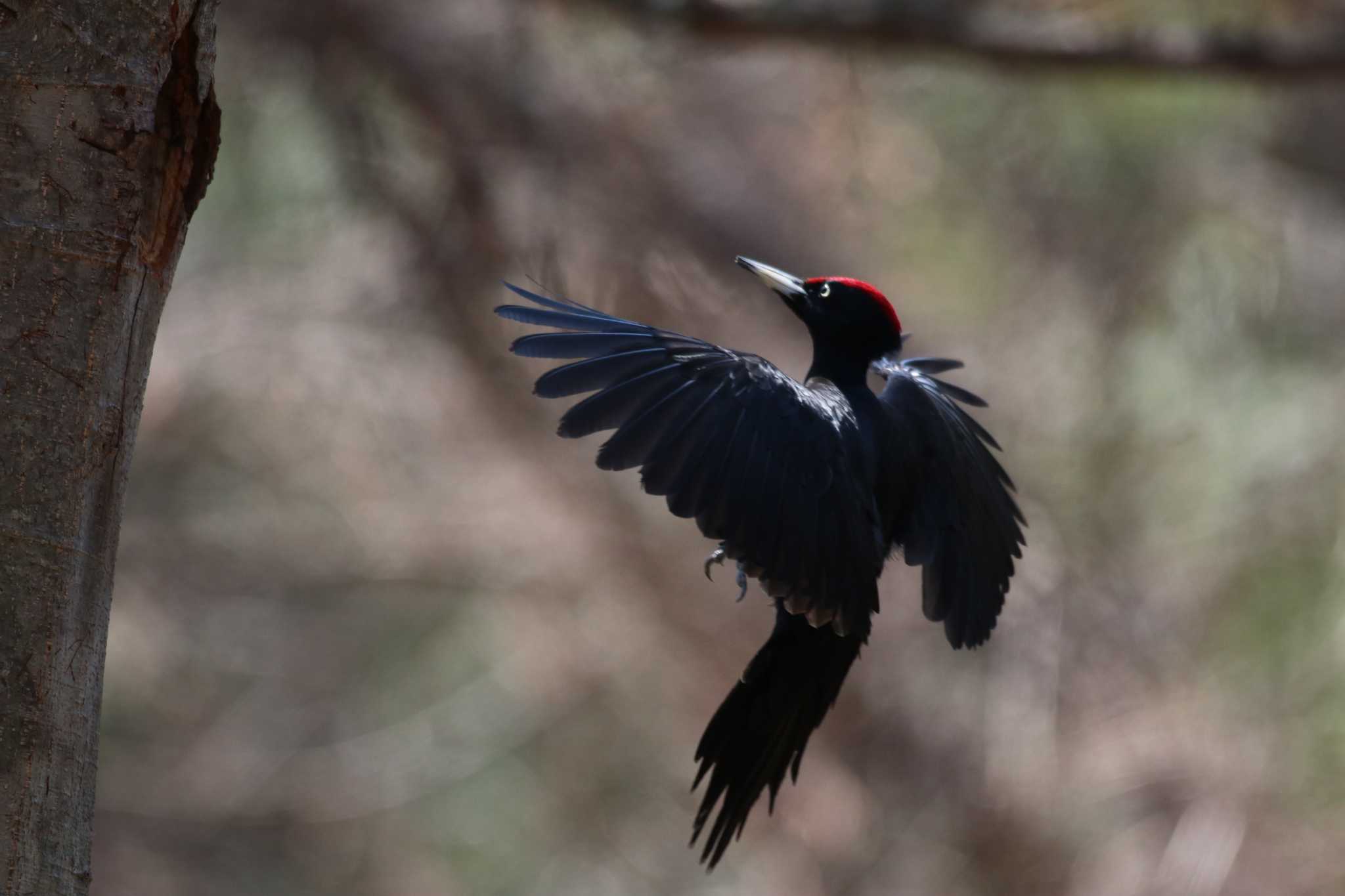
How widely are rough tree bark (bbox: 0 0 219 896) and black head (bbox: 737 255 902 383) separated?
134cm

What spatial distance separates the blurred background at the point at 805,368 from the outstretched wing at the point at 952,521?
178cm

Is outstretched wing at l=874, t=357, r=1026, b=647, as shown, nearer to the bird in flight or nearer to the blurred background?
the bird in flight

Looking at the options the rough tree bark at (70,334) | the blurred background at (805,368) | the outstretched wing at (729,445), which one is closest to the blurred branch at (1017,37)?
the blurred background at (805,368)

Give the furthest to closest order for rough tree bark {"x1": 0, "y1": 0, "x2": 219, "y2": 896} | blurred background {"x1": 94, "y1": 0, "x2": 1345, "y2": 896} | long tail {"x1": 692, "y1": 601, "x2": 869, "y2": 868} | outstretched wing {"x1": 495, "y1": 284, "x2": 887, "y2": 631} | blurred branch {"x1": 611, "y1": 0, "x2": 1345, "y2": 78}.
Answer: blurred background {"x1": 94, "y1": 0, "x2": 1345, "y2": 896}, blurred branch {"x1": 611, "y1": 0, "x2": 1345, "y2": 78}, long tail {"x1": 692, "y1": 601, "x2": 869, "y2": 868}, outstretched wing {"x1": 495, "y1": 284, "x2": 887, "y2": 631}, rough tree bark {"x1": 0, "y1": 0, "x2": 219, "y2": 896}

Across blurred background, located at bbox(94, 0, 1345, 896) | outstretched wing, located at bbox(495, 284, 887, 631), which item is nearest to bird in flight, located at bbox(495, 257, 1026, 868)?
outstretched wing, located at bbox(495, 284, 887, 631)

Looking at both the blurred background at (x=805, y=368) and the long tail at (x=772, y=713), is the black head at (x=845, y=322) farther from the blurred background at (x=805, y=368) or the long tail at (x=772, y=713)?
the blurred background at (x=805, y=368)

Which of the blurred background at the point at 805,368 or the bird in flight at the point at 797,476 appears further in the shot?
the blurred background at the point at 805,368

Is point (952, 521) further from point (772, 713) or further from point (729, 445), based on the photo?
point (729, 445)

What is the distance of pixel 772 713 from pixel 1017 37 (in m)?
3.11

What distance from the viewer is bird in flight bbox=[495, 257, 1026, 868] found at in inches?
80.2

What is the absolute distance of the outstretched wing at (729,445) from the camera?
78.9 inches

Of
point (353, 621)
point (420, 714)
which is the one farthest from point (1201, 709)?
point (353, 621)

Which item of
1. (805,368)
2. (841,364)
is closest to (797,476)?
(841,364)

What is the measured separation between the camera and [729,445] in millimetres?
2094
